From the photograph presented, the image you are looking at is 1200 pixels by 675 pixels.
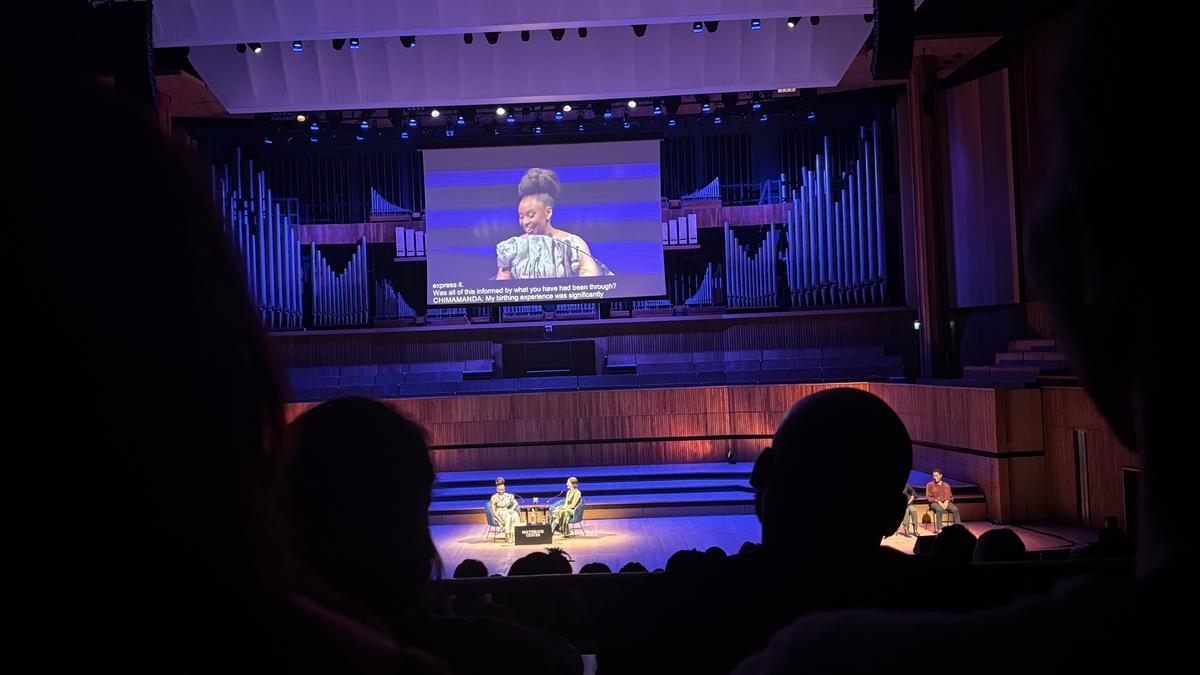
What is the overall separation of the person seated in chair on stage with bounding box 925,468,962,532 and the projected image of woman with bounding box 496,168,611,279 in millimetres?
7245

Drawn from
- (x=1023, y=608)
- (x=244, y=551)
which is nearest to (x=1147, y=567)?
(x=1023, y=608)

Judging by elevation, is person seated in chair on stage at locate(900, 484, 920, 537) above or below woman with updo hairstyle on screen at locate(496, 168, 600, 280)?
below

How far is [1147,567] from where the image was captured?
471 millimetres

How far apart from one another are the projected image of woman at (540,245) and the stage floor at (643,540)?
5.35 metres

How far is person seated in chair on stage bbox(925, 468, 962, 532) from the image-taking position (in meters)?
8.34

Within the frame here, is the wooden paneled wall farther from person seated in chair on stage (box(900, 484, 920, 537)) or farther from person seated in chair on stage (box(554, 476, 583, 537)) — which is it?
person seated in chair on stage (box(554, 476, 583, 537))

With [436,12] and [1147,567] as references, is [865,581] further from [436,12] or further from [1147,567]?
[436,12]

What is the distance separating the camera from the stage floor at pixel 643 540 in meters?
7.98

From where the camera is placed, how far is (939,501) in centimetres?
848

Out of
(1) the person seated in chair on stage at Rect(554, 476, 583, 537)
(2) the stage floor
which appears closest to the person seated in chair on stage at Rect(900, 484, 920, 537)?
(2) the stage floor

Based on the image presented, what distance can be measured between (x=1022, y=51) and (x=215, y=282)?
42.9ft

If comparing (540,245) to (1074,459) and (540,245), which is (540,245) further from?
(1074,459)

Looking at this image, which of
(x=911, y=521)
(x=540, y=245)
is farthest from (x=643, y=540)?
(x=540, y=245)

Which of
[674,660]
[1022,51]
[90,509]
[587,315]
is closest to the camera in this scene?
[90,509]
